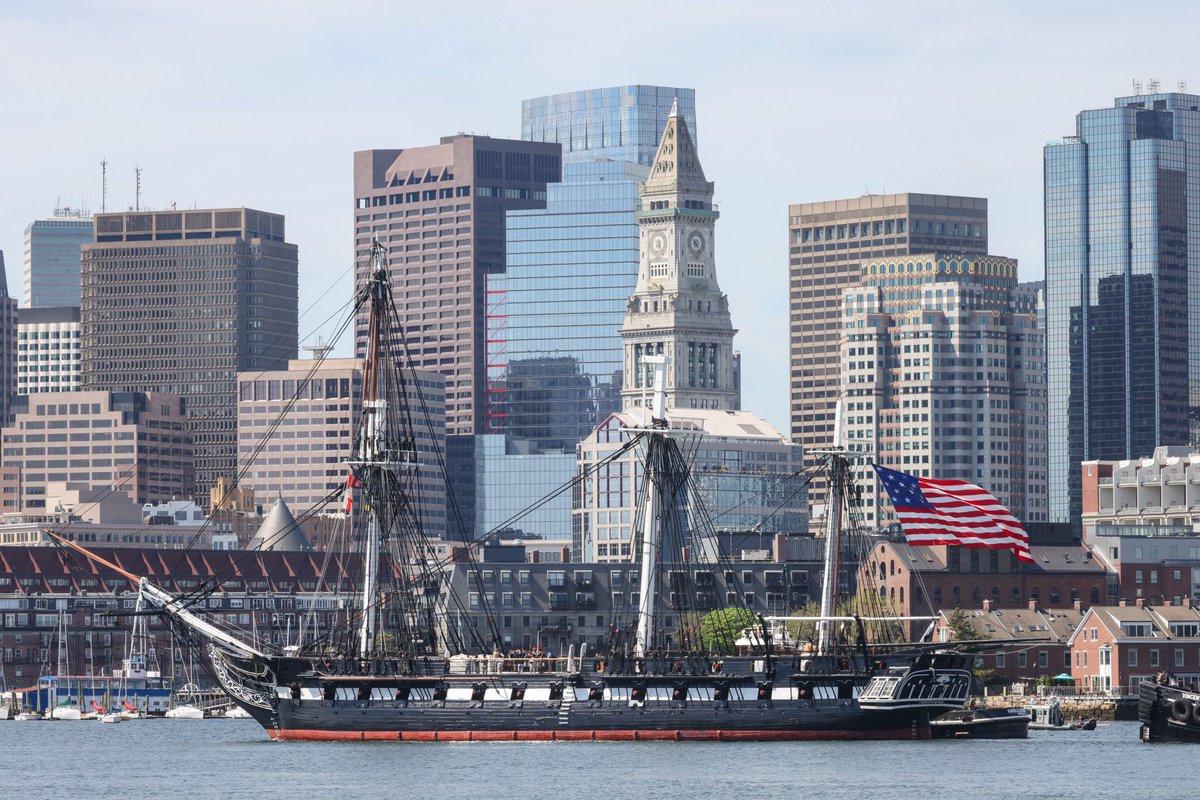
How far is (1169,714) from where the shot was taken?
166 meters

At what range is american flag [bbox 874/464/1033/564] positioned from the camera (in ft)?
511

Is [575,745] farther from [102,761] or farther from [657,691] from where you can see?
[102,761]

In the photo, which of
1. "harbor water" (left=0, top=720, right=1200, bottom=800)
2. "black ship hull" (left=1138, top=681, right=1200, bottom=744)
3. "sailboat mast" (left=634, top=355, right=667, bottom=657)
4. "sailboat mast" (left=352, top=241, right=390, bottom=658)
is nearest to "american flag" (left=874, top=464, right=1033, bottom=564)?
"harbor water" (left=0, top=720, right=1200, bottom=800)

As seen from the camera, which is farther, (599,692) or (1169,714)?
(1169,714)

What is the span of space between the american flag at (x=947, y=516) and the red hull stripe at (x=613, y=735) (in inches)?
442

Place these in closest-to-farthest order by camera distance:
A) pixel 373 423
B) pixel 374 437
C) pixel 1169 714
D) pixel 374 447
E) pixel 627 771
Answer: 1. pixel 627 771
2. pixel 374 447
3. pixel 374 437
4. pixel 373 423
5. pixel 1169 714

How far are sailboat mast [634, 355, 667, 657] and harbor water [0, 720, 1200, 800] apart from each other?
8.84 meters

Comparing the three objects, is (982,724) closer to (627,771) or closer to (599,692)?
(599,692)

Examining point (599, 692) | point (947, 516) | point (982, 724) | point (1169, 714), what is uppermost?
point (947, 516)

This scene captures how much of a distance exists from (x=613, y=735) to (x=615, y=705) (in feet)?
5.52

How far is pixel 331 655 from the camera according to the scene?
156m

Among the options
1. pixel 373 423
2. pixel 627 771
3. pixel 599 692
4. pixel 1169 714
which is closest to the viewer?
pixel 627 771

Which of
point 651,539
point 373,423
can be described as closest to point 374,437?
point 373,423

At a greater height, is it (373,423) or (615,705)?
(373,423)
